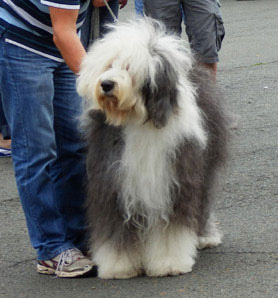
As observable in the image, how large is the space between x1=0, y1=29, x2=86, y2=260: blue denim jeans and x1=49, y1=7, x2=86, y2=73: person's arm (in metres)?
0.18

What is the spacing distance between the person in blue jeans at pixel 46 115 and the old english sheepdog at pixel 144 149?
177mm

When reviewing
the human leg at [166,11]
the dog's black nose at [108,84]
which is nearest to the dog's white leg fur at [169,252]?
the dog's black nose at [108,84]

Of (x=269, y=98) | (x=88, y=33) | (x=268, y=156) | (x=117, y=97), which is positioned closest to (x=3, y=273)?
(x=117, y=97)

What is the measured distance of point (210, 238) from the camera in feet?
13.9

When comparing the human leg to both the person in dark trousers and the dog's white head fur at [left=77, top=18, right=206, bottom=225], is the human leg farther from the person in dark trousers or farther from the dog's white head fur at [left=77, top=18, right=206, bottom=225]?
the dog's white head fur at [left=77, top=18, right=206, bottom=225]

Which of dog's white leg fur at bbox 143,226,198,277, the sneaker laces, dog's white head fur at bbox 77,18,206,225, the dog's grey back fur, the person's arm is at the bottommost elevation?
the sneaker laces

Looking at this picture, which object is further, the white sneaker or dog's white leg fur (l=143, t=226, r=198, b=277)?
the white sneaker

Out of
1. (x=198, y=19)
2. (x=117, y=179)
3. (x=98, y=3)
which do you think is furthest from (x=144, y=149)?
(x=198, y=19)

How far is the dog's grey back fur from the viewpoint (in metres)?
3.68

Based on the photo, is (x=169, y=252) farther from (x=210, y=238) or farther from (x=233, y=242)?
(x=233, y=242)

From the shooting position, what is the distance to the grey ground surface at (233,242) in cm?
371

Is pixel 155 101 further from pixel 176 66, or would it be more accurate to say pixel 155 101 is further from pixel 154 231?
pixel 154 231

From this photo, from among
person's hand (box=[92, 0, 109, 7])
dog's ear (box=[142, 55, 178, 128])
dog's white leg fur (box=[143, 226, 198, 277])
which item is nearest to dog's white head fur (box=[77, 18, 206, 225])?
dog's ear (box=[142, 55, 178, 128])

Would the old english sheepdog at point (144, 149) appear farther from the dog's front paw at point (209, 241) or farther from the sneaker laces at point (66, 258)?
the dog's front paw at point (209, 241)
